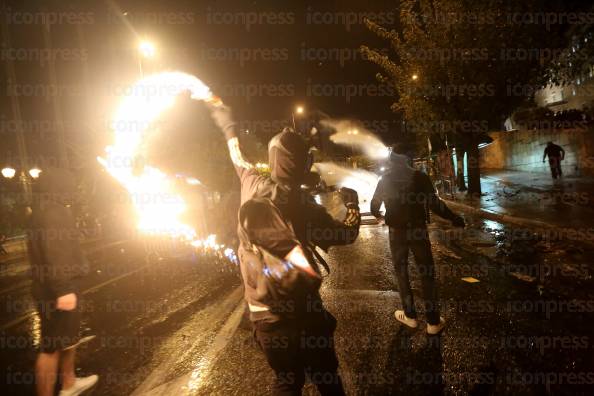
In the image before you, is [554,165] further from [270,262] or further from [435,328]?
[270,262]

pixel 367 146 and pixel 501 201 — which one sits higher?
pixel 367 146

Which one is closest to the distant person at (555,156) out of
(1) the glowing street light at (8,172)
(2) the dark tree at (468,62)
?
(2) the dark tree at (468,62)

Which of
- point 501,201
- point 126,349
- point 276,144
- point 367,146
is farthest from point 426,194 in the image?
point 367,146

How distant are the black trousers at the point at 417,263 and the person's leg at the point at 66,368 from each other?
3.63m

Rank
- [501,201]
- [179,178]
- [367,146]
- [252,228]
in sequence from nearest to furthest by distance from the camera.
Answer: [252,228] < [179,178] < [501,201] < [367,146]

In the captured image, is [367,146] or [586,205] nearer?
[586,205]

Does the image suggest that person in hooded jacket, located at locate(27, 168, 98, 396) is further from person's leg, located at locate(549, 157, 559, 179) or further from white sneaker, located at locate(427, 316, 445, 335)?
person's leg, located at locate(549, 157, 559, 179)

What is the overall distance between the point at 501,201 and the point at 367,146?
67333mm

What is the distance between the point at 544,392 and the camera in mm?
2783

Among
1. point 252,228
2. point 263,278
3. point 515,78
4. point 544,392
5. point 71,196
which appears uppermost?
point 515,78

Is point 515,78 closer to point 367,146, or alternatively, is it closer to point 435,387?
point 435,387

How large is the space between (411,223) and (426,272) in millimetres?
583

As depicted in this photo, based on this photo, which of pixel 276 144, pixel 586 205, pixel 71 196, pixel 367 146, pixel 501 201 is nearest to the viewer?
pixel 276 144

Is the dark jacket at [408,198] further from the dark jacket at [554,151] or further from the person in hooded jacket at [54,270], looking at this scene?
the dark jacket at [554,151]
